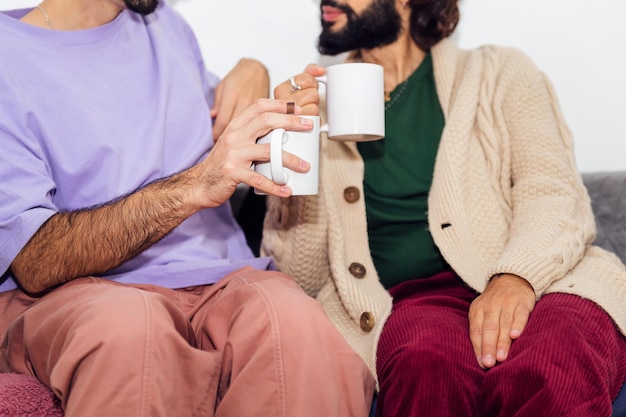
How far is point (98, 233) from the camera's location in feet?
4.35

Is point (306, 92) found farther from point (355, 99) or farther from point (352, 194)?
point (352, 194)

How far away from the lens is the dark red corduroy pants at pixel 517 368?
3.78 feet

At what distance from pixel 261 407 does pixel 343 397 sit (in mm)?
133

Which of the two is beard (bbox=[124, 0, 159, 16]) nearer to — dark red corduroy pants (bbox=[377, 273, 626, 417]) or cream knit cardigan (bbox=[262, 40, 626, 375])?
cream knit cardigan (bbox=[262, 40, 626, 375])

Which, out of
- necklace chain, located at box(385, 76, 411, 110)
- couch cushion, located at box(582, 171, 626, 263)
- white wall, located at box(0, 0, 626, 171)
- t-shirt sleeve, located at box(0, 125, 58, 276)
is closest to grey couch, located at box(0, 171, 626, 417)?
couch cushion, located at box(582, 171, 626, 263)

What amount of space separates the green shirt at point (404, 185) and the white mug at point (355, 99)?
1.09ft

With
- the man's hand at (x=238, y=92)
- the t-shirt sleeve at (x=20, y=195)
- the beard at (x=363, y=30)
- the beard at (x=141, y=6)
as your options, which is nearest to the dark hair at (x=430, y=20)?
the beard at (x=363, y=30)

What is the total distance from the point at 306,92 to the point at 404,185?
390 millimetres

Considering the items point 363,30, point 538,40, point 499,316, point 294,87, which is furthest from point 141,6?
point 538,40

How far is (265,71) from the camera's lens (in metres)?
1.75

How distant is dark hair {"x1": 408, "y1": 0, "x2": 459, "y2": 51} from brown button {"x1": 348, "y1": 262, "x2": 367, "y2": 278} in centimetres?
56

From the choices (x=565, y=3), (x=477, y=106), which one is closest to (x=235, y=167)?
(x=477, y=106)

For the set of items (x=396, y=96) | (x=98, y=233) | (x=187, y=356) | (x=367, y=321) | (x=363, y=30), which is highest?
(x=363, y=30)

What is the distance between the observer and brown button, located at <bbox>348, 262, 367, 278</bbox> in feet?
5.33
